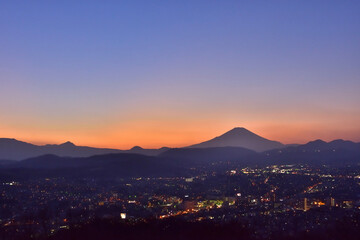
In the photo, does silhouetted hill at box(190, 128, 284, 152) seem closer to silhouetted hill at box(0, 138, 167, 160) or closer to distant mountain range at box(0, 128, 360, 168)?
distant mountain range at box(0, 128, 360, 168)

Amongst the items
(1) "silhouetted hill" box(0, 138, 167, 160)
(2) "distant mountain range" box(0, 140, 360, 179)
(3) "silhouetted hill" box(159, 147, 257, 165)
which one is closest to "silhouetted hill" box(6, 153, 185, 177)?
(2) "distant mountain range" box(0, 140, 360, 179)

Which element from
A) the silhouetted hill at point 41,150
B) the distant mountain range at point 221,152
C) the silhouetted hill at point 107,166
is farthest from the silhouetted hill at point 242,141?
the silhouetted hill at point 107,166

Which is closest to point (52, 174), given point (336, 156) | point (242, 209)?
point (242, 209)

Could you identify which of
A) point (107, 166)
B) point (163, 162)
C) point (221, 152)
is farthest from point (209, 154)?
point (107, 166)

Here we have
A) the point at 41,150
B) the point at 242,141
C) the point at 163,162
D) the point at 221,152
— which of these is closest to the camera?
the point at 163,162

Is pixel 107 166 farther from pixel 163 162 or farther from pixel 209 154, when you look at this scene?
pixel 209 154

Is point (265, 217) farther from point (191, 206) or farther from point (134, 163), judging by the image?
point (134, 163)

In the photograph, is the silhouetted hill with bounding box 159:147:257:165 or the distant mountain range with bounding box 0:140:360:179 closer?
the distant mountain range with bounding box 0:140:360:179

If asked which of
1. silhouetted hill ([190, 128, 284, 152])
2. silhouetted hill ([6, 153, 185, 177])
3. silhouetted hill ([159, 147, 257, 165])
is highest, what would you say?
silhouetted hill ([190, 128, 284, 152])
